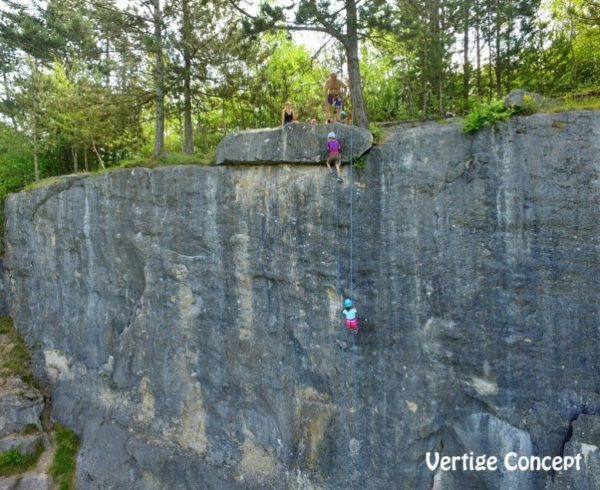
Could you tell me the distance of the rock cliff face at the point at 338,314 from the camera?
607cm

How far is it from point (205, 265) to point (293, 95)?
892 cm

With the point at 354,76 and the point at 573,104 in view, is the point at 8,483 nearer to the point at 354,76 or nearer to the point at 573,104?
the point at 354,76

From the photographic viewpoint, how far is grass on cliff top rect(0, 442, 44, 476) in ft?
35.5

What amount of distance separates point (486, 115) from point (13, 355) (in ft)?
47.5

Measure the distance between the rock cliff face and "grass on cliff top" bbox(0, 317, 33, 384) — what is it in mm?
2426

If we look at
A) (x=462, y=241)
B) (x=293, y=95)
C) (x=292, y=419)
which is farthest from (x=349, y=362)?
(x=293, y=95)

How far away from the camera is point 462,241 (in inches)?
257

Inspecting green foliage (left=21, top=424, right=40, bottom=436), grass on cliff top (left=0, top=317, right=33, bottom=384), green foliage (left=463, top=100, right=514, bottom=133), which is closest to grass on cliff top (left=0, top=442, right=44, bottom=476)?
green foliage (left=21, top=424, right=40, bottom=436)

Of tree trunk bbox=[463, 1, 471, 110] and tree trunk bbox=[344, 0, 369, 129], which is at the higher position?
tree trunk bbox=[463, 1, 471, 110]

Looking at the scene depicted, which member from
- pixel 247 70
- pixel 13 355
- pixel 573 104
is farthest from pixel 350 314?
pixel 13 355

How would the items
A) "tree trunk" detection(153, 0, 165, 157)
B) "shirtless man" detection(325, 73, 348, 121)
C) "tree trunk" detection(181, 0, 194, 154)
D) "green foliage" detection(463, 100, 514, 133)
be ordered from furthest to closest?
1. "tree trunk" detection(153, 0, 165, 157)
2. "tree trunk" detection(181, 0, 194, 154)
3. "shirtless man" detection(325, 73, 348, 121)
4. "green foliage" detection(463, 100, 514, 133)

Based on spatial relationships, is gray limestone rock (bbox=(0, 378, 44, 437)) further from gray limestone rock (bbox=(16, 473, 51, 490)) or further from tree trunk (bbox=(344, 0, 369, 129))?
tree trunk (bbox=(344, 0, 369, 129))

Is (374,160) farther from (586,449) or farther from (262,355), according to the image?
(586,449)

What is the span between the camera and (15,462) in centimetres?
1091
